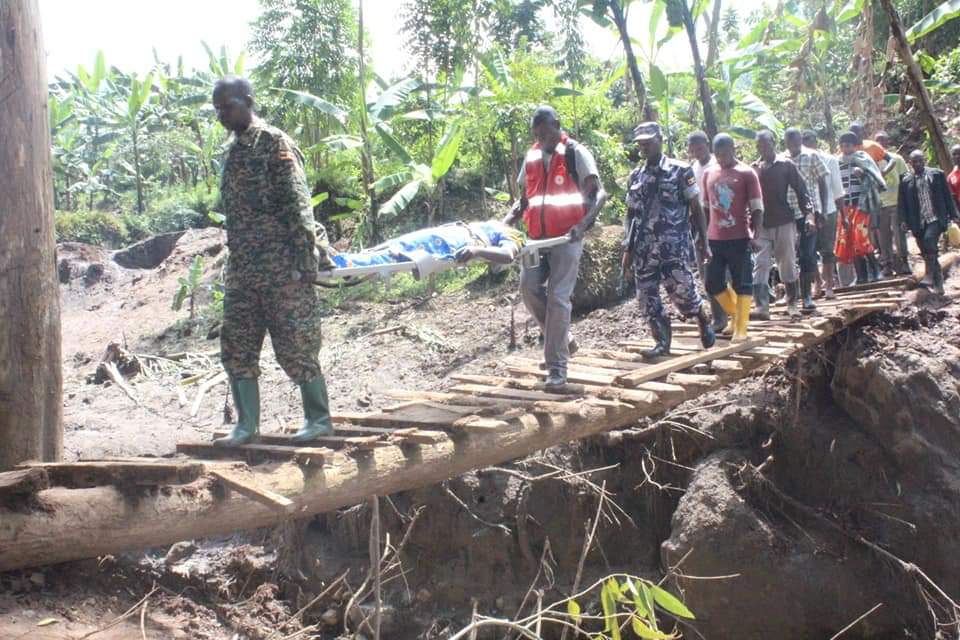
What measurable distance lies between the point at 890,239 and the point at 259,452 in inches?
299

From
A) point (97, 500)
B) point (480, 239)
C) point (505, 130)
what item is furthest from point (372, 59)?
point (97, 500)

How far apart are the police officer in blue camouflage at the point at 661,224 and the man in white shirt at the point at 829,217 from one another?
8.07 feet

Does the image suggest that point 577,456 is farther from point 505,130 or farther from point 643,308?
point 505,130

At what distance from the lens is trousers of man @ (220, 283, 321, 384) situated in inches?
168

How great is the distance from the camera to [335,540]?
23.6 ft

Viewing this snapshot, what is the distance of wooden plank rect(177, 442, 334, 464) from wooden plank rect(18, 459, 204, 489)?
58cm

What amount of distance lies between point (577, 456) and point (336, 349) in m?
4.77

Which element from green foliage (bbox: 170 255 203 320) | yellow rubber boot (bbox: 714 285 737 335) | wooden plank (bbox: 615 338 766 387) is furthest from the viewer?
green foliage (bbox: 170 255 203 320)

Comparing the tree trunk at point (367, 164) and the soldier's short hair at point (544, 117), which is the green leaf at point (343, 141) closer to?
the tree trunk at point (367, 164)

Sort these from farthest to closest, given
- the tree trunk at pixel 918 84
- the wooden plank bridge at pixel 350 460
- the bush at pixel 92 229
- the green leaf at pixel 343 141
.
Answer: the bush at pixel 92 229 → the green leaf at pixel 343 141 → the tree trunk at pixel 918 84 → the wooden plank bridge at pixel 350 460

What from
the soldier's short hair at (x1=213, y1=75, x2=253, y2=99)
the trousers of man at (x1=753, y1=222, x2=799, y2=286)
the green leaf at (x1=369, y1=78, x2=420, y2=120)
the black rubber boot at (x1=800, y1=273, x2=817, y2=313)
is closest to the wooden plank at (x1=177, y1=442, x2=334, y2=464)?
the soldier's short hair at (x1=213, y1=75, x2=253, y2=99)

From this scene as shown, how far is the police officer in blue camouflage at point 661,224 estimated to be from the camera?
5.82 meters

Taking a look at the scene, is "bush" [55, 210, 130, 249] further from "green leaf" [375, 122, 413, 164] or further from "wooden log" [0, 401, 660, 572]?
"wooden log" [0, 401, 660, 572]

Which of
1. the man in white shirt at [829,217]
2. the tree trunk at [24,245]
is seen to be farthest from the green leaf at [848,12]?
the tree trunk at [24,245]
